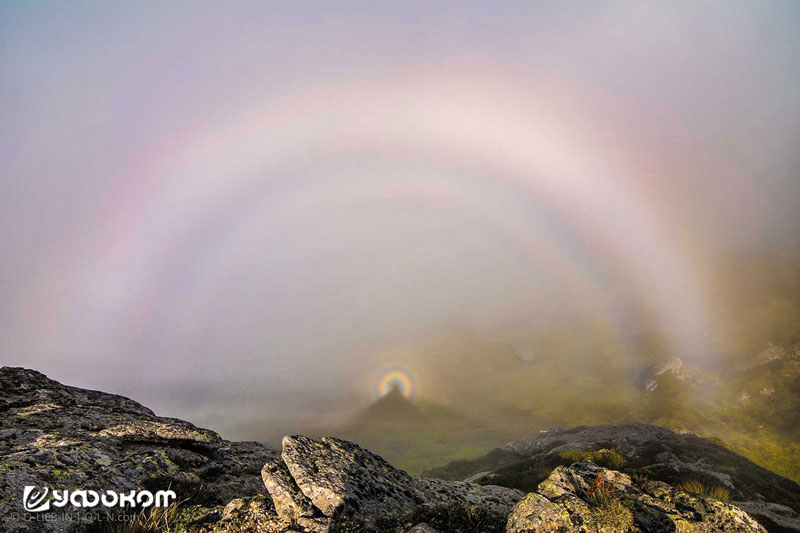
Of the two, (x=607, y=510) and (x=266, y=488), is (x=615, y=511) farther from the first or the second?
(x=266, y=488)

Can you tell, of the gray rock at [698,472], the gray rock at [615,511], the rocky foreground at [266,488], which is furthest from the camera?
the gray rock at [698,472]

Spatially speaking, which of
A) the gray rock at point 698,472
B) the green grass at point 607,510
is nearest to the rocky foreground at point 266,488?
the green grass at point 607,510

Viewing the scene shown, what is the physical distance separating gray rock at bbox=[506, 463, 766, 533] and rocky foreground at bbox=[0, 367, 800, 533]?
0.04 meters

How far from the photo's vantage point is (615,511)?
11703 millimetres

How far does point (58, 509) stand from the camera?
11.9m

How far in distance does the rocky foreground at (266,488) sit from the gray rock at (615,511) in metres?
0.04

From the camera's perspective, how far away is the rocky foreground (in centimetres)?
1183

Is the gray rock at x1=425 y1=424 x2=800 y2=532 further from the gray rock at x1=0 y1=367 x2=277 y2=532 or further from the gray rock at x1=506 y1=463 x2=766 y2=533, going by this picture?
the gray rock at x1=0 y1=367 x2=277 y2=532

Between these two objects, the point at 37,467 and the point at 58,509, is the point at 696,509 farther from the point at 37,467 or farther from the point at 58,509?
the point at 37,467

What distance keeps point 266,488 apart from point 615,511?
40.0 feet

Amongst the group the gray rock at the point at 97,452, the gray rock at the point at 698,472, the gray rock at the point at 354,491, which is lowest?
the gray rock at the point at 698,472

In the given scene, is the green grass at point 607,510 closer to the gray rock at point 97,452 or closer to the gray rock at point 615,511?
the gray rock at point 615,511

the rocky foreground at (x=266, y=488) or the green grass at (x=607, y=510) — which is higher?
the rocky foreground at (x=266, y=488)

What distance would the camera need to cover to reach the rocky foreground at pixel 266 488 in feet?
38.8
